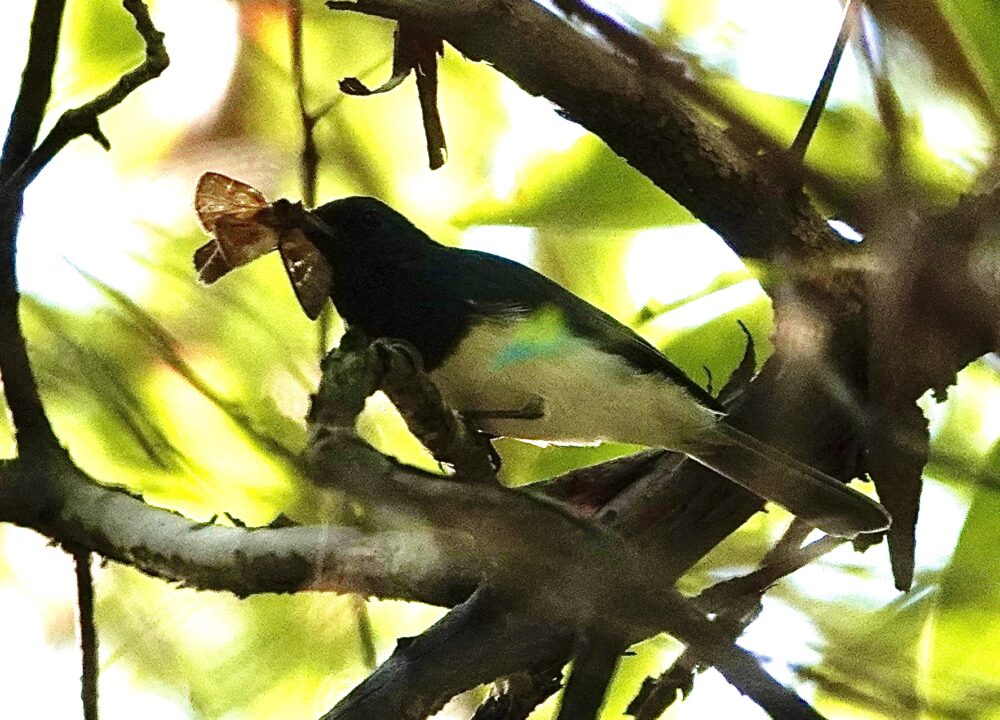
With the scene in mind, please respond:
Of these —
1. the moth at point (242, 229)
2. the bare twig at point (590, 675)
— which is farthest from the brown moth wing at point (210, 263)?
the bare twig at point (590, 675)

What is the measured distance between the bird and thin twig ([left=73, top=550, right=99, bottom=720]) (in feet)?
0.56

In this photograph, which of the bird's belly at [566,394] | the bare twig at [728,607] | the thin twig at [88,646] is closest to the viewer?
the bare twig at [728,607]

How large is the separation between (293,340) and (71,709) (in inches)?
7.3

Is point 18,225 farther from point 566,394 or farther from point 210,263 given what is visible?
point 566,394

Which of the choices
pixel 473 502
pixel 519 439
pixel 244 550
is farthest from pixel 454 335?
pixel 473 502

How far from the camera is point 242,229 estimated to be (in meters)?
0.44

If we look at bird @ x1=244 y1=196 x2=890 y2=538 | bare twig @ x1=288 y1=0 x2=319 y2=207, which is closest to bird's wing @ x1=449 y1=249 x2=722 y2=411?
A: bird @ x1=244 y1=196 x2=890 y2=538

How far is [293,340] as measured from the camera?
1.56 feet

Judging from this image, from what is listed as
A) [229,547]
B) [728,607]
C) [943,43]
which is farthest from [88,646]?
[943,43]

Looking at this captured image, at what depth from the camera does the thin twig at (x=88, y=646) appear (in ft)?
1.52

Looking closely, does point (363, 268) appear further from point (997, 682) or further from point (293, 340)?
point (997, 682)

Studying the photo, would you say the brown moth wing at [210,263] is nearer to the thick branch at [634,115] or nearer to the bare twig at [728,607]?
the thick branch at [634,115]

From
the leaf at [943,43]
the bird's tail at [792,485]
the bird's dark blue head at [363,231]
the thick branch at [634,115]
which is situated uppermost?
the leaf at [943,43]

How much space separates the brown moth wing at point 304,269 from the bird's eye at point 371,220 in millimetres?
36
